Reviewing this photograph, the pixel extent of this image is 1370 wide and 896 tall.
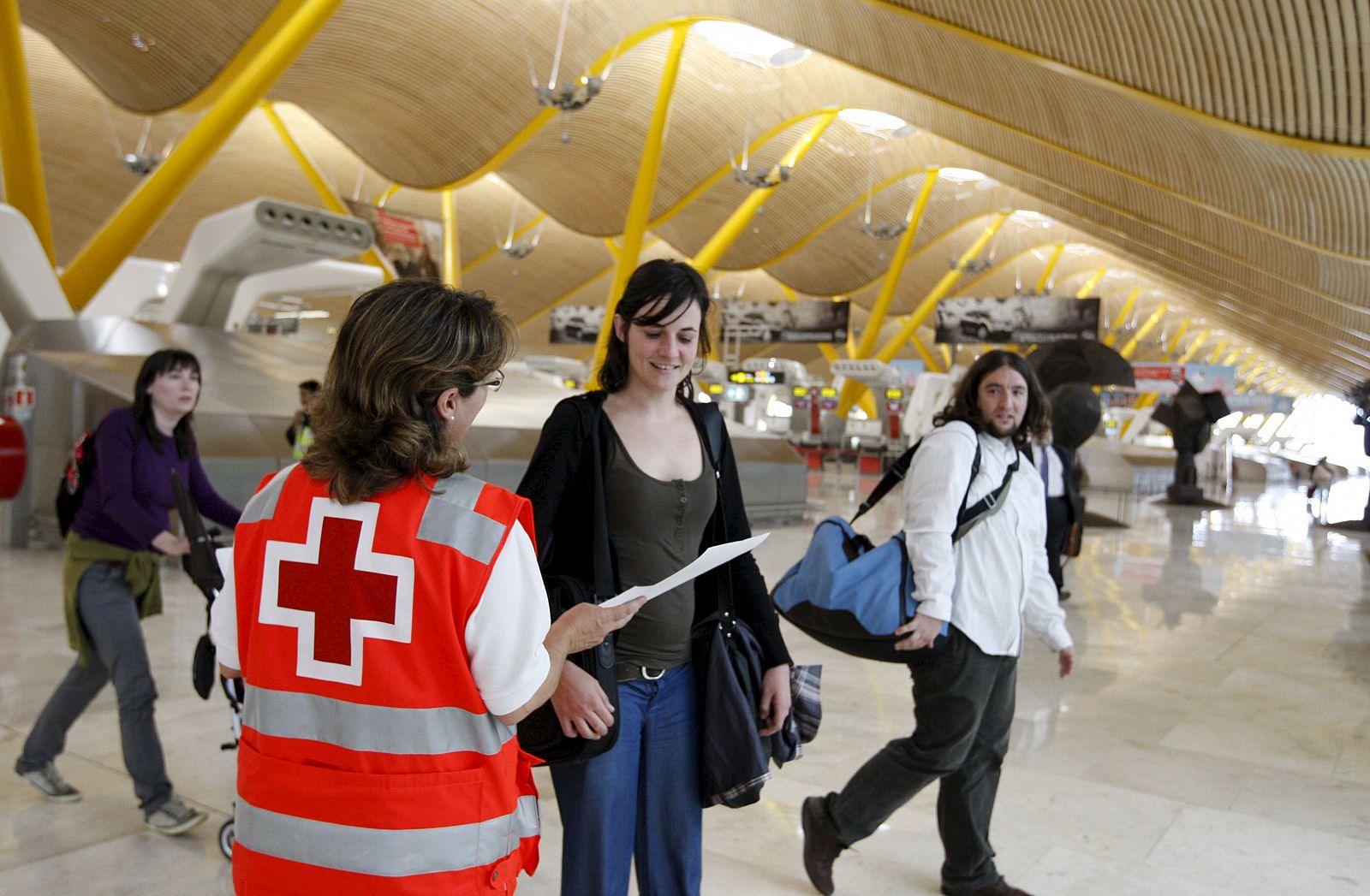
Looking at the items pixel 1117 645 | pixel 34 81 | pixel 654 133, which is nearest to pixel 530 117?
pixel 654 133

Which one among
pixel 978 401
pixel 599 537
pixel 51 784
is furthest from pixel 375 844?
pixel 51 784

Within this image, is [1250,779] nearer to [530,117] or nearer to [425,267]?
[530,117]

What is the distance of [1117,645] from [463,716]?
7278mm

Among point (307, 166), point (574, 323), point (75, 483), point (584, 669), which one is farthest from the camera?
point (574, 323)

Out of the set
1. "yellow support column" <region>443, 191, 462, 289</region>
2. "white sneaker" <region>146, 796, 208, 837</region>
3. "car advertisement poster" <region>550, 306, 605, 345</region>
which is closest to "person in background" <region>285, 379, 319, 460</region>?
"white sneaker" <region>146, 796, 208, 837</region>

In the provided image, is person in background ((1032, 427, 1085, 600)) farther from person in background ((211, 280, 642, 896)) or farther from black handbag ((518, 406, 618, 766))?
person in background ((211, 280, 642, 896))

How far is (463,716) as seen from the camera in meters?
1.54

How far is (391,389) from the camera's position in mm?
1531

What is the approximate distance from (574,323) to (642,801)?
154 ft

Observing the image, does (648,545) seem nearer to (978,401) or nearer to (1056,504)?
(978,401)

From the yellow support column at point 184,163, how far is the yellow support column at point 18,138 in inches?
36.3

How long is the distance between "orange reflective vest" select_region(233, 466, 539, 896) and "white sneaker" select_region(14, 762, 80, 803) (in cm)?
296

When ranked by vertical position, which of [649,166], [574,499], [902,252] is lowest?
[574,499]

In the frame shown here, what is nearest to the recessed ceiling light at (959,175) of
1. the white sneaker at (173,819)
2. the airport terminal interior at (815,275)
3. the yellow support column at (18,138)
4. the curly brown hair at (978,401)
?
the airport terminal interior at (815,275)
